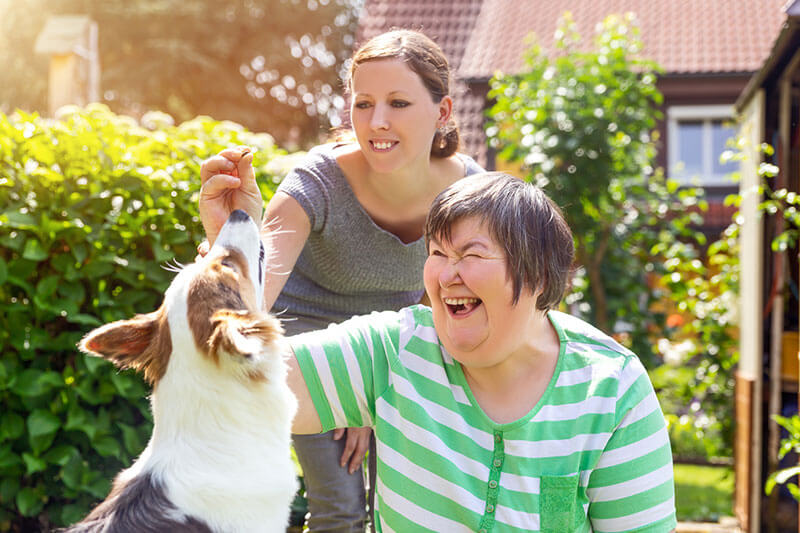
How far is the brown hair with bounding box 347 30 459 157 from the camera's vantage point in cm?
293

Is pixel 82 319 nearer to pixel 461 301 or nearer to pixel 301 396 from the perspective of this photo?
pixel 301 396

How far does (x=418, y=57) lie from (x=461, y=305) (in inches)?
48.5

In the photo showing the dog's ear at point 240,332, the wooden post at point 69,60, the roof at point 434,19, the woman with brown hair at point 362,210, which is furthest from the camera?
the roof at point 434,19

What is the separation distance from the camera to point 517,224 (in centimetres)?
204

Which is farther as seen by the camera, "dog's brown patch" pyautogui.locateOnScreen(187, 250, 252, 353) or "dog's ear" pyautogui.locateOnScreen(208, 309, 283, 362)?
"dog's brown patch" pyautogui.locateOnScreen(187, 250, 252, 353)

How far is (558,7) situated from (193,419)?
14270 mm

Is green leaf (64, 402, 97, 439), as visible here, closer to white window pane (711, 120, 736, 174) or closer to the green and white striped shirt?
the green and white striped shirt

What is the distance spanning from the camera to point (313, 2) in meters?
25.5

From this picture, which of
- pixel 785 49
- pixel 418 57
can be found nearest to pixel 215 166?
pixel 418 57

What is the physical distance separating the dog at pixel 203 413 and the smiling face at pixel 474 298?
0.45 m

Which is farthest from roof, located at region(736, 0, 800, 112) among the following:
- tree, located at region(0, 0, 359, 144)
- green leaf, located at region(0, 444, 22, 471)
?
tree, located at region(0, 0, 359, 144)

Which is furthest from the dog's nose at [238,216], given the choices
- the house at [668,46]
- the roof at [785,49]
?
the house at [668,46]

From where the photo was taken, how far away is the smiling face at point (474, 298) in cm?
202

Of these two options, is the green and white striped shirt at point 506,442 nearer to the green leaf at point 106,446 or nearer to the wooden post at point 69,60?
the green leaf at point 106,446
